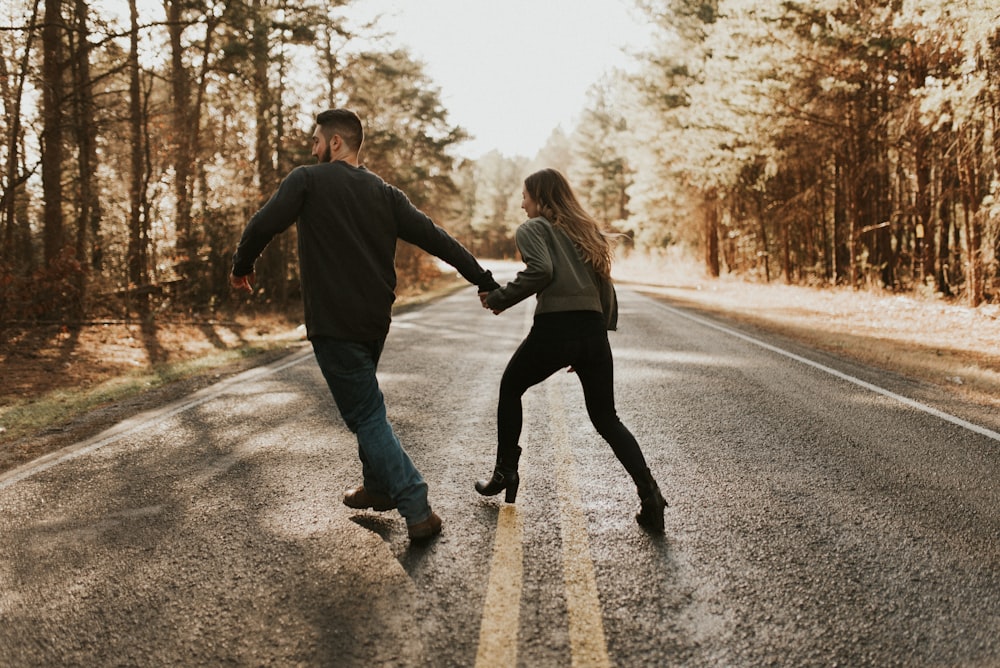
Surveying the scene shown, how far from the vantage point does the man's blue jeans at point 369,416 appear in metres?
3.64

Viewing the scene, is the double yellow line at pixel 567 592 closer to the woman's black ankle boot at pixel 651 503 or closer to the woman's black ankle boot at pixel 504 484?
the woman's black ankle boot at pixel 504 484

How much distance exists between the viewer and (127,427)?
6.47m

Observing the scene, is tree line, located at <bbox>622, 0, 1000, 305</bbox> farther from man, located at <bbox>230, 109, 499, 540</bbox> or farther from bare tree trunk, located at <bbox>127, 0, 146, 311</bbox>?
bare tree trunk, located at <bbox>127, 0, 146, 311</bbox>

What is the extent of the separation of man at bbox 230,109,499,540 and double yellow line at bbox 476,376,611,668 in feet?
1.51

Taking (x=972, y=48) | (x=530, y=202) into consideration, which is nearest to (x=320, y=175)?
(x=530, y=202)

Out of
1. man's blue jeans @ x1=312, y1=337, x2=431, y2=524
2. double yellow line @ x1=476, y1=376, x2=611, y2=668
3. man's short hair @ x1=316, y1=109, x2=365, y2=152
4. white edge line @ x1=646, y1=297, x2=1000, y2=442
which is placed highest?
man's short hair @ x1=316, y1=109, x2=365, y2=152

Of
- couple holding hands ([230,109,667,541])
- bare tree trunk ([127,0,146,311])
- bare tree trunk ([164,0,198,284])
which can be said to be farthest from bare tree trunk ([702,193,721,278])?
couple holding hands ([230,109,667,541])

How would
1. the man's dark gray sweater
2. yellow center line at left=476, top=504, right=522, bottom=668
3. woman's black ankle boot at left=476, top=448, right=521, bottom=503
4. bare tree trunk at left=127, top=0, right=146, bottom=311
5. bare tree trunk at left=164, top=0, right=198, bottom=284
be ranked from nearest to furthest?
1. yellow center line at left=476, top=504, right=522, bottom=668
2. the man's dark gray sweater
3. woman's black ankle boot at left=476, top=448, right=521, bottom=503
4. bare tree trunk at left=127, top=0, right=146, bottom=311
5. bare tree trunk at left=164, top=0, right=198, bottom=284

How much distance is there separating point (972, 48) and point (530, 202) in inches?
468

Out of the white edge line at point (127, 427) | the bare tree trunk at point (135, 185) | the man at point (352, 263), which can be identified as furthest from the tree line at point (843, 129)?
the bare tree trunk at point (135, 185)

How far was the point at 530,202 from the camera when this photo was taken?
3.90 meters

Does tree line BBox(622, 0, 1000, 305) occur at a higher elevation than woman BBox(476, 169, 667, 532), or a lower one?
higher

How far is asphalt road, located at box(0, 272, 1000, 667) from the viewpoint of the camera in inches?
108

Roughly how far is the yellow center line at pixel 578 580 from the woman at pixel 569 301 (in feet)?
1.35
